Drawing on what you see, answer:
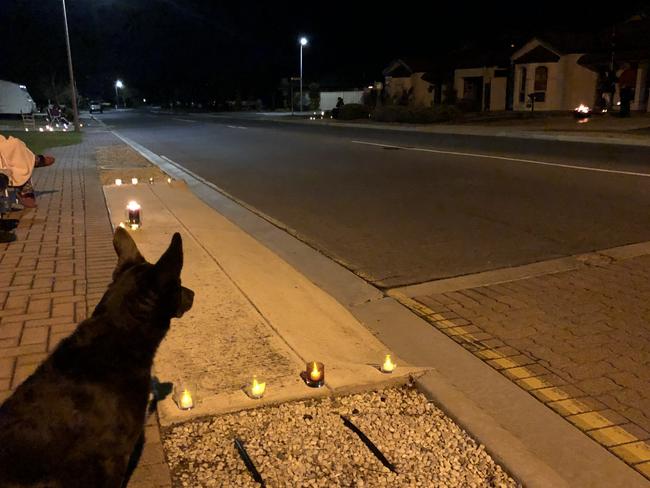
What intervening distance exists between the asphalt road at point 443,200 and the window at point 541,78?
81.1ft

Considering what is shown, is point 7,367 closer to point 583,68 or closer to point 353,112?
point 353,112

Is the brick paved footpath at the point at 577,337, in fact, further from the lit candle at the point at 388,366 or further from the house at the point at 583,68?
the house at the point at 583,68

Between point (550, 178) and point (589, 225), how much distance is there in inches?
188

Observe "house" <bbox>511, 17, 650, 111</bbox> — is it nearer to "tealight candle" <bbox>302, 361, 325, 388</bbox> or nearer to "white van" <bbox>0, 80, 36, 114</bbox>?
"tealight candle" <bbox>302, 361, 325, 388</bbox>

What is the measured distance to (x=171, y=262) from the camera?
2.57 meters

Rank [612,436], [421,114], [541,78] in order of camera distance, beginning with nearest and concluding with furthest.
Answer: [612,436] < [421,114] < [541,78]

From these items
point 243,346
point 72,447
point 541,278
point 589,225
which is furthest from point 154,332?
point 589,225

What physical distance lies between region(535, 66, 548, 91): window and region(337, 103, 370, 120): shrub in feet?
38.5

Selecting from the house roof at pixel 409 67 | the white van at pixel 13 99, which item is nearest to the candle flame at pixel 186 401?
the white van at pixel 13 99

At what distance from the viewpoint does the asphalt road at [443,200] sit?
7.71 m

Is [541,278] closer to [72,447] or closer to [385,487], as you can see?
[385,487]

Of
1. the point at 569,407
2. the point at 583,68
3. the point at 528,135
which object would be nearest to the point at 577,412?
the point at 569,407

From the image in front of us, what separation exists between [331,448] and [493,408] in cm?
112

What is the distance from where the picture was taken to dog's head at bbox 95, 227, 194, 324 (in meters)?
2.58
